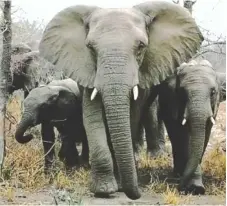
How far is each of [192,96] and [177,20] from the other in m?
0.82

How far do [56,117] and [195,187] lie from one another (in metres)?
1.86

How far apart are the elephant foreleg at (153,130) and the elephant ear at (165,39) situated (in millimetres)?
1466

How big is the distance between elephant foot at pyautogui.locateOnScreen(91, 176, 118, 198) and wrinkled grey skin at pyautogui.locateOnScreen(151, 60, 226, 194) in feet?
2.76

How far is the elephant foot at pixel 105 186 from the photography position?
5676 millimetres

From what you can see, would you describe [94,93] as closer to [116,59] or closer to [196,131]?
[116,59]

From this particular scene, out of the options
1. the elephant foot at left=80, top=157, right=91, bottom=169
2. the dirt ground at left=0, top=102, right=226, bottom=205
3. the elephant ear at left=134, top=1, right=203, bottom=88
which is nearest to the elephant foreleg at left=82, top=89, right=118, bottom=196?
the dirt ground at left=0, top=102, right=226, bottom=205

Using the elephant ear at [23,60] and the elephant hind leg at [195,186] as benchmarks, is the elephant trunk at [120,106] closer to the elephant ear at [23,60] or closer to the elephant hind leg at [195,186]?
the elephant hind leg at [195,186]

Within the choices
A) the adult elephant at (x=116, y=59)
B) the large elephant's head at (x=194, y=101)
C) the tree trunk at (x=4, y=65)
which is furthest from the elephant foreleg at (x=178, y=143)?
the tree trunk at (x=4, y=65)

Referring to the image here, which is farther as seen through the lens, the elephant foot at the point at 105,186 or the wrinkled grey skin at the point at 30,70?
the wrinkled grey skin at the point at 30,70

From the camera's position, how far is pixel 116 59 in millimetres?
5320

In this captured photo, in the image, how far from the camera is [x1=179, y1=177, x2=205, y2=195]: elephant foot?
621cm

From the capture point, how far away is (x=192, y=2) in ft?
29.2

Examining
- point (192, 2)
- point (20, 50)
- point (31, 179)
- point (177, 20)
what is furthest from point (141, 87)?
point (20, 50)

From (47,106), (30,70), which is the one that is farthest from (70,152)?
(30,70)
